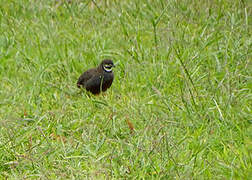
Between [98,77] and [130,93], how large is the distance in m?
0.67

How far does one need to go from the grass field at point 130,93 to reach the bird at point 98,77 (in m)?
0.12

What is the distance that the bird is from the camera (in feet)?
19.7

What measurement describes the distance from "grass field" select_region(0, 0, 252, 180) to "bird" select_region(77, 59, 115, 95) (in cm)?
12

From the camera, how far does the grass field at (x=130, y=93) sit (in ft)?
13.3

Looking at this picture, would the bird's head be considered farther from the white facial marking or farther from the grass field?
the grass field

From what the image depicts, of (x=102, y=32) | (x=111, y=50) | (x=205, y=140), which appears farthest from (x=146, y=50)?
(x=205, y=140)

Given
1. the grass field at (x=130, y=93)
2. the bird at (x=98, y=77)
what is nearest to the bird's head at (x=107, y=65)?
the bird at (x=98, y=77)

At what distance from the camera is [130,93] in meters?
5.57

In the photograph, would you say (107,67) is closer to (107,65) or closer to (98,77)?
(107,65)

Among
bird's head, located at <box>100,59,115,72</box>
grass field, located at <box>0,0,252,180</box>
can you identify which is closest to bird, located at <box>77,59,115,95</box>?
bird's head, located at <box>100,59,115,72</box>

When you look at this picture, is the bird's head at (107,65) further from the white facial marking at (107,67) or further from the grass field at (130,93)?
the grass field at (130,93)

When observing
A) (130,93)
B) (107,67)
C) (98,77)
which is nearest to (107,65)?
(107,67)

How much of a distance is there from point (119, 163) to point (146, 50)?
2.45m

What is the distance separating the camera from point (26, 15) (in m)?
7.76
